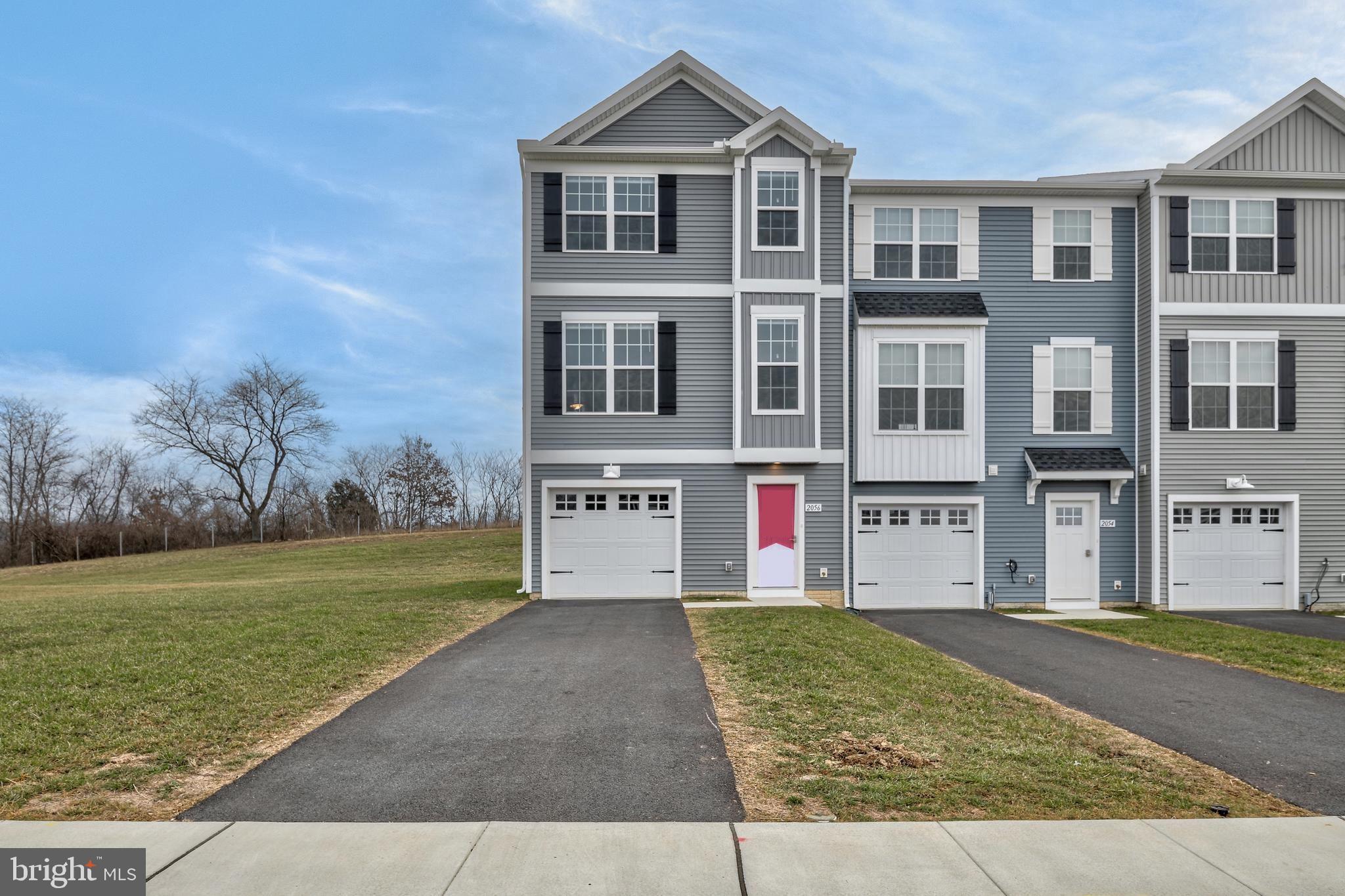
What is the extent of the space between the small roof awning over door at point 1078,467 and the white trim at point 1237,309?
3050mm

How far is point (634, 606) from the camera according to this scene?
1409 centimetres

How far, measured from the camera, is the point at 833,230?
15.3m

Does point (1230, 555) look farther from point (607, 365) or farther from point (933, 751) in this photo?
point (933, 751)

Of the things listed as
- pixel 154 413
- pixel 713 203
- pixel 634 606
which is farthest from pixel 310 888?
pixel 154 413

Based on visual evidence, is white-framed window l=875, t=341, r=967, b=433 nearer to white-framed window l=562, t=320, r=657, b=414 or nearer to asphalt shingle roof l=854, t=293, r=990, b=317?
asphalt shingle roof l=854, t=293, r=990, b=317

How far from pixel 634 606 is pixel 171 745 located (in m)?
8.96

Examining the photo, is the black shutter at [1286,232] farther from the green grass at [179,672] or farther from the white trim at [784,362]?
the green grass at [179,672]

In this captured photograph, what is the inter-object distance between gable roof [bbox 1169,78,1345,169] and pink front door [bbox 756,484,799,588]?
412 inches

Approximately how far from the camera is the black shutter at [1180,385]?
1559cm

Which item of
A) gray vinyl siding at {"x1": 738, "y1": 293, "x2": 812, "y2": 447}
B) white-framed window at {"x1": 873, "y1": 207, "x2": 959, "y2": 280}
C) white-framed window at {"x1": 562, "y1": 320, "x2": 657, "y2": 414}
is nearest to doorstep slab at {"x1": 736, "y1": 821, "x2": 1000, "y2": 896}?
gray vinyl siding at {"x1": 738, "y1": 293, "x2": 812, "y2": 447}

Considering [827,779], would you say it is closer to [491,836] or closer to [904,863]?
[904,863]

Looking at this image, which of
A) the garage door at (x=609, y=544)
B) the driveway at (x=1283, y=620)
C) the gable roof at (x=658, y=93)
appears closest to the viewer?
the driveway at (x=1283, y=620)

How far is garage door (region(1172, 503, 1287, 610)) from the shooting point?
15680 millimetres

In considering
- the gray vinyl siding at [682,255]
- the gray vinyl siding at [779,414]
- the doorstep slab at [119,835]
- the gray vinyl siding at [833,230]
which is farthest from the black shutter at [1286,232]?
the doorstep slab at [119,835]
